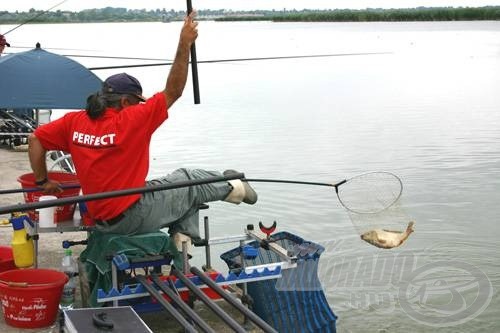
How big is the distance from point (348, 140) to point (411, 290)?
8.66 m

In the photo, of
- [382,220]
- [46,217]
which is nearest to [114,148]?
[46,217]

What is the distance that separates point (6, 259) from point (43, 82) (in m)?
1.53

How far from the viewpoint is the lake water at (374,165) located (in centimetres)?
787

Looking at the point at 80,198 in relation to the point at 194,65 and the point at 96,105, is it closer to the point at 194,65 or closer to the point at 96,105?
the point at 96,105

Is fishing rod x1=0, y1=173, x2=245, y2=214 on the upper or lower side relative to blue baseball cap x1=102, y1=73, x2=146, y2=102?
lower

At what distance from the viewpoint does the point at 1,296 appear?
4.76 m

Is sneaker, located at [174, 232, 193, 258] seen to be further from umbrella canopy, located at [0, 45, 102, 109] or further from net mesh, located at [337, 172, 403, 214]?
umbrella canopy, located at [0, 45, 102, 109]

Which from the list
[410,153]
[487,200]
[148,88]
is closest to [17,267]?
[487,200]

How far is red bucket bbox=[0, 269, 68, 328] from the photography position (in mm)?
4594

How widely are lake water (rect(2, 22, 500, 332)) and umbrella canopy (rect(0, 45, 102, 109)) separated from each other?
Result: 2525 millimetres

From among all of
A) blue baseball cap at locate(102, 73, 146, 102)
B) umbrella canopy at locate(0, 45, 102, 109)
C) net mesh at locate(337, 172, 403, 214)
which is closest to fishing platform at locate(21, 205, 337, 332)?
net mesh at locate(337, 172, 403, 214)

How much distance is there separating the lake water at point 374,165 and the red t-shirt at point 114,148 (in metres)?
2.99

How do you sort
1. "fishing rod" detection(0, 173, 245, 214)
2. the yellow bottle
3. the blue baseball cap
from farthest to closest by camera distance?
the yellow bottle → the blue baseball cap → "fishing rod" detection(0, 173, 245, 214)

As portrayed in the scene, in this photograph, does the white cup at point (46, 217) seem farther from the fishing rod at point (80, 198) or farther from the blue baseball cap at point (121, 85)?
the fishing rod at point (80, 198)
